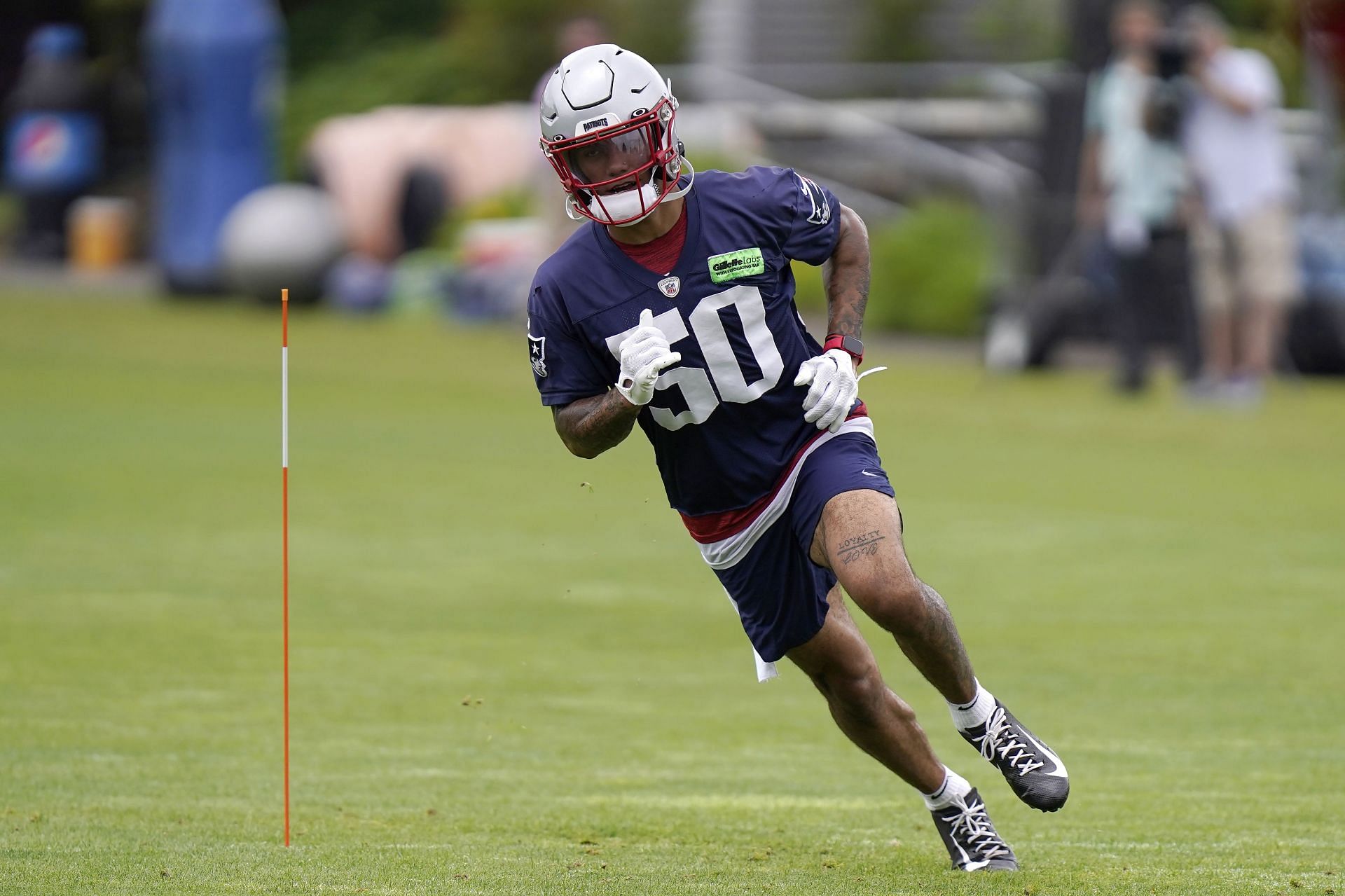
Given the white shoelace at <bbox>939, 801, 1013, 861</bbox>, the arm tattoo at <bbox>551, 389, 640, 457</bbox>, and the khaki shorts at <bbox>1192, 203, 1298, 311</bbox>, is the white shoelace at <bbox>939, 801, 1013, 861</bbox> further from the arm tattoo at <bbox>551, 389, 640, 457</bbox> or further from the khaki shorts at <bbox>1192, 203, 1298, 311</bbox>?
the khaki shorts at <bbox>1192, 203, 1298, 311</bbox>

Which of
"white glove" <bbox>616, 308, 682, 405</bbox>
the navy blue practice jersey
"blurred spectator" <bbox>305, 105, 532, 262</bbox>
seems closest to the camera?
"white glove" <bbox>616, 308, 682, 405</bbox>

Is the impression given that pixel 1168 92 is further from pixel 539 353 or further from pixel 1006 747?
pixel 1006 747

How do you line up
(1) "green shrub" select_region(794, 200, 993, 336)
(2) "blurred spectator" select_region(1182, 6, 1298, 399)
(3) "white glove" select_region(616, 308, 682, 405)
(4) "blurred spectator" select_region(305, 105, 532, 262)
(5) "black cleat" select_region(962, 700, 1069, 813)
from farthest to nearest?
(4) "blurred spectator" select_region(305, 105, 532, 262), (1) "green shrub" select_region(794, 200, 993, 336), (2) "blurred spectator" select_region(1182, 6, 1298, 399), (5) "black cleat" select_region(962, 700, 1069, 813), (3) "white glove" select_region(616, 308, 682, 405)

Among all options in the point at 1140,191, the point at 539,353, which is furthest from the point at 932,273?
the point at 539,353

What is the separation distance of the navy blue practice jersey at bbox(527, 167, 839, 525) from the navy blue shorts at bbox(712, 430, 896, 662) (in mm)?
94

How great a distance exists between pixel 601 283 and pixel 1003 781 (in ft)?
8.53

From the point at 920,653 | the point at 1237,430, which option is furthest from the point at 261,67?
the point at 920,653

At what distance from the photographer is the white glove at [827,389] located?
19.1 ft

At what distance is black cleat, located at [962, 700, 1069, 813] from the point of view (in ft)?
18.9

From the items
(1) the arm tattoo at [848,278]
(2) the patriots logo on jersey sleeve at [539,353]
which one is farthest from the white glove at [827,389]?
(2) the patriots logo on jersey sleeve at [539,353]

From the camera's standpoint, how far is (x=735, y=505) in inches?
240

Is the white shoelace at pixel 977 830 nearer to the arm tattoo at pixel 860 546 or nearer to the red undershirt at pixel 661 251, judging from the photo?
the arm tattoo at pixel 860 546

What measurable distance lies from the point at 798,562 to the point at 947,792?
2.54ft

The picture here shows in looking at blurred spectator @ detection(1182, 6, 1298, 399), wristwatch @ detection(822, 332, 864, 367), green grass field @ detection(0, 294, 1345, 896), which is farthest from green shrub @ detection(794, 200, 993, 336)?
wristwatch @ detection(822, 332, 864, 367)
